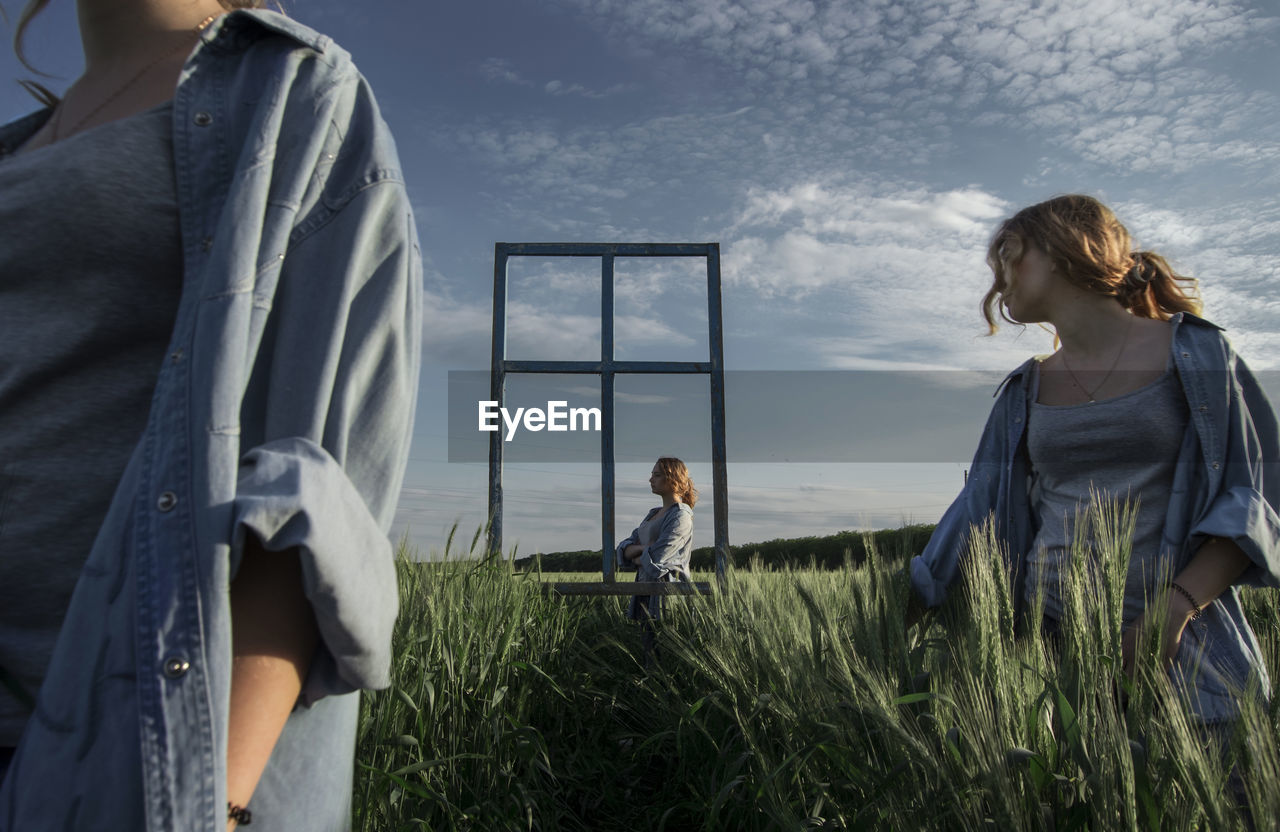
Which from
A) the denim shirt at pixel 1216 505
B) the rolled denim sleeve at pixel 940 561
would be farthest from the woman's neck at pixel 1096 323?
the rolled denim sleeve at pixel 940 561

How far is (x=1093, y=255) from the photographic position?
6.34 feet

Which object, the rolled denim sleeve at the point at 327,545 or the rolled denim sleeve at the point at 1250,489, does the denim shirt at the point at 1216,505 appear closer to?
the rolled denim sleeve at the point at 1250,489

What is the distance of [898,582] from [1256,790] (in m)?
0.93

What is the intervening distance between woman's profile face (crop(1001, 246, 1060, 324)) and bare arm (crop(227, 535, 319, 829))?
6.47 feet

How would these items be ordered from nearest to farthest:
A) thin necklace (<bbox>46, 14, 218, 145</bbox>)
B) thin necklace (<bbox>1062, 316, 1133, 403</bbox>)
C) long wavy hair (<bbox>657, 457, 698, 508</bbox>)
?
thin necklace (<bbox>46, 14, 218, 145</bbox>) → thin necklace (<bbox>1062, 316, 1133, 403</bbox>) → long wavy hair (<bbox>657, 457, 698, 508</bbox>)

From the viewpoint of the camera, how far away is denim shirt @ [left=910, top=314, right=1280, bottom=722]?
160cm

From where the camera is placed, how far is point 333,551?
0.54m

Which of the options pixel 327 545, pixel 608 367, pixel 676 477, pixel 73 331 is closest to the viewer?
pixel 327 545

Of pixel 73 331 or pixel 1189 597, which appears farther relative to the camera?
pixel 1189 597

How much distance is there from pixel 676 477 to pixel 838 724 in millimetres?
4999

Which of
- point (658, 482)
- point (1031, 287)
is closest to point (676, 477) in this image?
point (658, 482)

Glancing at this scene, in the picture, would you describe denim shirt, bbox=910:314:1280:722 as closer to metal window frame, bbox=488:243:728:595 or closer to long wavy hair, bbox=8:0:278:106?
long wavy hair, bbox=8:0:278:106

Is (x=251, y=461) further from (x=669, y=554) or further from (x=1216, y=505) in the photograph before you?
(x=669, y=554)

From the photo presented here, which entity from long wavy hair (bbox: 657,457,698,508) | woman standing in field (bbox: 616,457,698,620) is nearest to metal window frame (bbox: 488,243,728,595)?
woman standing in field (bbox: 616,457,698,620)
